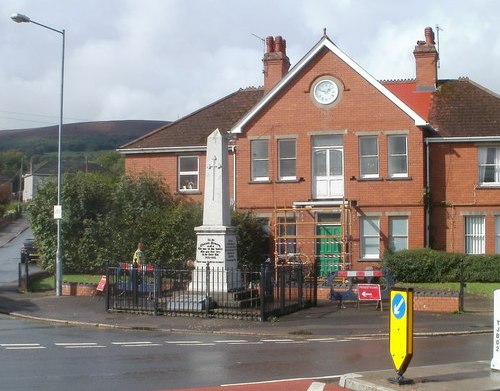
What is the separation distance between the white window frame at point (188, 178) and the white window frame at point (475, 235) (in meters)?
11.8

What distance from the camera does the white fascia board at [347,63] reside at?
101 feet

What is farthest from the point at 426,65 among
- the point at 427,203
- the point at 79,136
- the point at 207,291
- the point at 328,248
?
the point at 79,136

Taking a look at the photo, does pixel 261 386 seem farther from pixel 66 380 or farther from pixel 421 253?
pixel 421 253

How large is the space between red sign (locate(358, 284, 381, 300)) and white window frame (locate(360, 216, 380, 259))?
32.9 ft

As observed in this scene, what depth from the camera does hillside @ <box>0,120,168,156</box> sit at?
116 metres

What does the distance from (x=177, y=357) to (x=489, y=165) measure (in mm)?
21862

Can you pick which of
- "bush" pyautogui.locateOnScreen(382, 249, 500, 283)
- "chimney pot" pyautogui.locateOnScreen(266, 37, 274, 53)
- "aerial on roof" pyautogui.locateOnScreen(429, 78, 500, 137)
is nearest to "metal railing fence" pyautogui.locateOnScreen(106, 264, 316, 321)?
"bush" pyautogui.locateOnScreen(382, 249, 500, 283)

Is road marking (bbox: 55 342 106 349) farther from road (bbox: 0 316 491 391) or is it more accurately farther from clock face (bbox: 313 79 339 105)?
clock face (bbox: 313 79 339 105)

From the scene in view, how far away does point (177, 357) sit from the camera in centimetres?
1300

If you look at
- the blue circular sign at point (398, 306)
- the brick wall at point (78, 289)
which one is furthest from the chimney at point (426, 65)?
the blue circular sign at point (398, 306)

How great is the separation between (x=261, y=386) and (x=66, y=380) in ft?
8.74

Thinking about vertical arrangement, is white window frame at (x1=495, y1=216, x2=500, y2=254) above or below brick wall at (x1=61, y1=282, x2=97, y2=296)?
above

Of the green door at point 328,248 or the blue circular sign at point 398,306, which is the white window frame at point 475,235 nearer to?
the green door at point 328,248

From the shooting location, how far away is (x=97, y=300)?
78.6 feet
